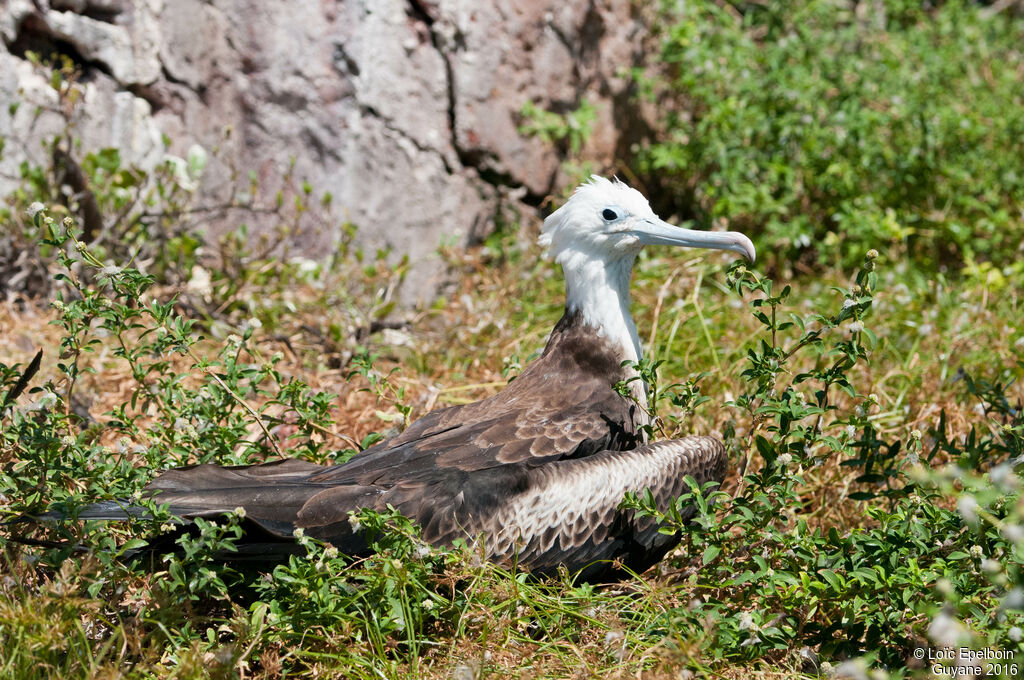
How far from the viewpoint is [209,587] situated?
2.76 metres

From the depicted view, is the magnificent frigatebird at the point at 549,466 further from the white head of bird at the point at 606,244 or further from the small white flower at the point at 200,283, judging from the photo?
the small white flower at the point at 200,283

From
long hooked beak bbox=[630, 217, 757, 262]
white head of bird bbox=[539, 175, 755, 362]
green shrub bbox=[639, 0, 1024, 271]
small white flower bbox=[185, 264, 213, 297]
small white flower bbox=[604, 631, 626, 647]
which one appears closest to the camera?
small white flower bbox=[604, 631, 626, 647]

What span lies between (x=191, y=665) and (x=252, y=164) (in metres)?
3.51

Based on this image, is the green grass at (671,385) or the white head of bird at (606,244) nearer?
the green grass at (671,385)

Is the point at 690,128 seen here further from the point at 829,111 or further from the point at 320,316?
the point at 320,316

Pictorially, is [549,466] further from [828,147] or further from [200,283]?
[828,147]

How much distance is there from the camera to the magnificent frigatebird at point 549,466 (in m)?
2.89

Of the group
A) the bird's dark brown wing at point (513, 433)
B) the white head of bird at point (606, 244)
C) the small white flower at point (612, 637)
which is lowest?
the small white flower at point (612, 637)

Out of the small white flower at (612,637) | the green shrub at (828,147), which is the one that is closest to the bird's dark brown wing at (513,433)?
the small white flower at (612,637)

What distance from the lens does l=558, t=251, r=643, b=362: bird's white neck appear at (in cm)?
359

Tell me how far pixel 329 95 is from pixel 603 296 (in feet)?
8.05

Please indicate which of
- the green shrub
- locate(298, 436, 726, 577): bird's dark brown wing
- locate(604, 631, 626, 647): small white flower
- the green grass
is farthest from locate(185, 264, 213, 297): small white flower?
locate(604, 631, 626, 647): small white flower

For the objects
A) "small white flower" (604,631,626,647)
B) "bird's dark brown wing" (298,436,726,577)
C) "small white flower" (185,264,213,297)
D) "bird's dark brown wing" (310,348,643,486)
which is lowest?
"small white flower" (604,631,626,647)

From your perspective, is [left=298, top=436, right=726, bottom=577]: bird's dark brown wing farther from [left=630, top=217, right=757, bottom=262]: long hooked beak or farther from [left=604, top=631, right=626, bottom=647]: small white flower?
[left=630, top=217, right=757, bottom=262]: long hooked beak
